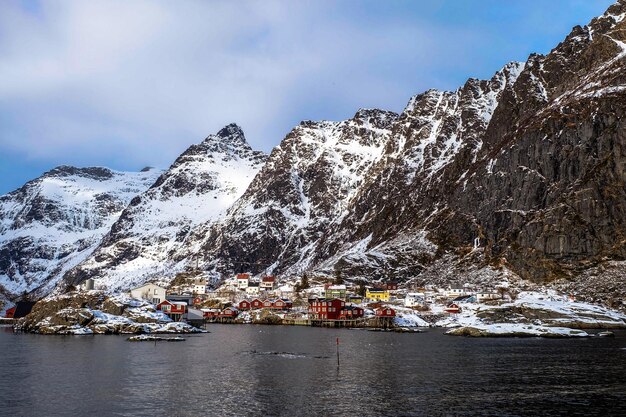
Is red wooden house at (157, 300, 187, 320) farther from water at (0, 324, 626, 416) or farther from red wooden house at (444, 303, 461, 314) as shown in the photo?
red wooden house at (444, 303, 461, 314)

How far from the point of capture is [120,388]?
59219 mm

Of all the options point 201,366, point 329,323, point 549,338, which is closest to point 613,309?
point 549,338

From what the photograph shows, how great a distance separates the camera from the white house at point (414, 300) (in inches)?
7549

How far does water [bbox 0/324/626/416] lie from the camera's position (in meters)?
50.3

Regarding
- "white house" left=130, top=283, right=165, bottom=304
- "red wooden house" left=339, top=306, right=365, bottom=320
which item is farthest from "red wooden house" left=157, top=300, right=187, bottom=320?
"red wooden house" left=339, top=306, right=365, bottom=320

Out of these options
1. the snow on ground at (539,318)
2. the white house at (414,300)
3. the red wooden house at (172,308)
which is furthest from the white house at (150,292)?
the snow on ground at (539,318)

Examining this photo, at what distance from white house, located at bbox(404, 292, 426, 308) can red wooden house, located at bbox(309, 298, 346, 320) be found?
21668 mm

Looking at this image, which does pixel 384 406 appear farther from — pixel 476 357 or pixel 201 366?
pixel 476 357

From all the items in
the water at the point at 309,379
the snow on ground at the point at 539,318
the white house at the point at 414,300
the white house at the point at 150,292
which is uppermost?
the white house at the point at 150,292

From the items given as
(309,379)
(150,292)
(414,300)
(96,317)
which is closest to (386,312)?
(414,300)

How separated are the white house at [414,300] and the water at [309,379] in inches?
3336

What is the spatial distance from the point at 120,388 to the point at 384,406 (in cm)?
2596

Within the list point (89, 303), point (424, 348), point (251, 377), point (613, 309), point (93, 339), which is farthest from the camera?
point (613, 309)

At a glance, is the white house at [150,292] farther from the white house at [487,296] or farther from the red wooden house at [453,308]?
the white house at [487,296]
